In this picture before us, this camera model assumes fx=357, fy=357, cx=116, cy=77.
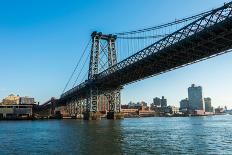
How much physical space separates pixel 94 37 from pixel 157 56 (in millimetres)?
48665

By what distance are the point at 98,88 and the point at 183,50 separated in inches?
2095

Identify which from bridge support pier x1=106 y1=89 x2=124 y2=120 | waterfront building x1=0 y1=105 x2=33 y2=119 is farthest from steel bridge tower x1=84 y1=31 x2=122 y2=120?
waterfront building x1=0 y1=105 x2=33 y2=119

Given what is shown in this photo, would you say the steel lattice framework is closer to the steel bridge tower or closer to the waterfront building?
the steel bridge tower

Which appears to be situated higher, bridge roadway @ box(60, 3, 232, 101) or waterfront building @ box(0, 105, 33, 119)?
bridge roadway @ box(60, 3, 232, 101)

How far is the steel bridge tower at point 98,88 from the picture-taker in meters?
112

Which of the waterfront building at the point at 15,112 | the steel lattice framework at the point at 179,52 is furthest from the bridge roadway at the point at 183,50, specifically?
the waterfront building at the point at 15,112

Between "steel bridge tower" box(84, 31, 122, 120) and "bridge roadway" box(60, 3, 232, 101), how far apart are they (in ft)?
38.2

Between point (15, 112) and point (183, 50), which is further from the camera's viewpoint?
point (15, 112)

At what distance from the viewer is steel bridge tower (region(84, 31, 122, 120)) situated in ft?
366

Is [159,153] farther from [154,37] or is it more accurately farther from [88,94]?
[88,94]

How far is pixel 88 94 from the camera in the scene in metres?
115

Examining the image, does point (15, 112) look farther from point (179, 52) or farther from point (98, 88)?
point (179, 52)

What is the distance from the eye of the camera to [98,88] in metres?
115

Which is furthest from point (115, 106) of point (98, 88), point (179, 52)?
point (179, 52)
